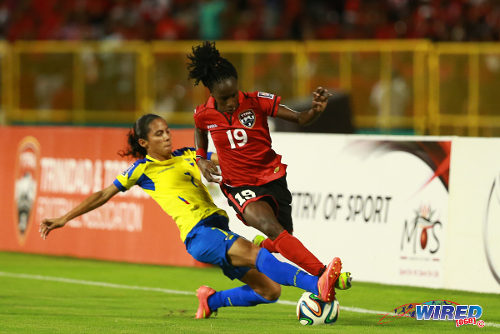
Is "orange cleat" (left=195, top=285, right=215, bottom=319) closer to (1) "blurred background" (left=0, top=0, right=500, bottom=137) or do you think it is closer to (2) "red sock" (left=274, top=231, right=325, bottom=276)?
(2) "red sock" (left=274, top=231, right=325, bottom=276)

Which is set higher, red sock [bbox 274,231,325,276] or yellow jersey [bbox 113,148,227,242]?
yellow jersey [bbox 113,148,227,242]

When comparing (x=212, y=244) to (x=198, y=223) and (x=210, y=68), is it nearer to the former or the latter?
(x=198, y=223)

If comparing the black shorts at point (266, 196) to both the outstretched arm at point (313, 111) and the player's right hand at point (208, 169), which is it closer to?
the player's right hand at point (208, 169)

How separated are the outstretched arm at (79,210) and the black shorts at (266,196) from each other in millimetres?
939

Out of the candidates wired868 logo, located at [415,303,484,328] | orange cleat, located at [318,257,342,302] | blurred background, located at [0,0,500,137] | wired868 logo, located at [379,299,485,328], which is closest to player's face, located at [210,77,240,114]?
orange cleat, located at [318,257,342,302]

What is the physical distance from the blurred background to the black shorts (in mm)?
7264

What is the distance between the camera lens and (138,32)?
2286 cm

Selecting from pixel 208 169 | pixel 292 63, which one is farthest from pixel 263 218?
pixel 292 63

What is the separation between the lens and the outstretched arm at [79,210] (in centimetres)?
781

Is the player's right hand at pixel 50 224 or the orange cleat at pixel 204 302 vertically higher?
the player's right hand at pixel 50 224

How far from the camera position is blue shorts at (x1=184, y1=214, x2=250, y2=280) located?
771 cm

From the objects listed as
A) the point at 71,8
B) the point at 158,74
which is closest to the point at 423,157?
the point at 158,74

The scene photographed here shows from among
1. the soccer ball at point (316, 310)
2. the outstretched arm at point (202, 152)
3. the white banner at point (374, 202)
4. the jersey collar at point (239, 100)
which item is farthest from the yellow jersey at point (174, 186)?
the white banner at point (374, 202)

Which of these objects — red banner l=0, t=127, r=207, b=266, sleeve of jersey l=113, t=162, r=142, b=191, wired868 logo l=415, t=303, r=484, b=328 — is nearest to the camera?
wired868 logo l=415, t=303, r=484, b=328
